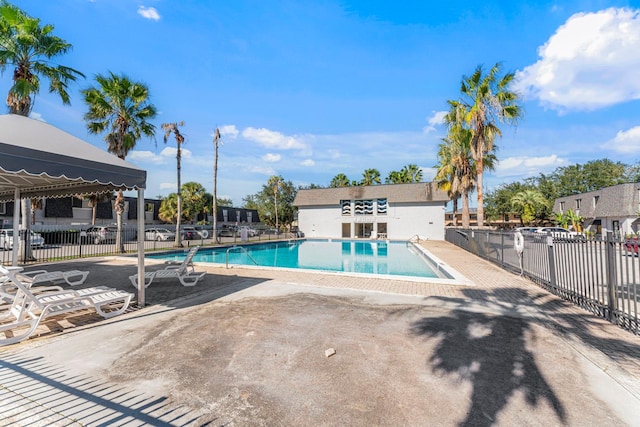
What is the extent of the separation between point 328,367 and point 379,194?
32.8 meters

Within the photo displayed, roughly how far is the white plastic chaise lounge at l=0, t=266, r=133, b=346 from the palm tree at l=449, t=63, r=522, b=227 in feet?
58.7

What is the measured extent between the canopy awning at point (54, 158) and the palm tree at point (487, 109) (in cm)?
1774

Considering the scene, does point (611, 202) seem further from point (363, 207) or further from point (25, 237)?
point (25, 237)

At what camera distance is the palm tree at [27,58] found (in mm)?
10992

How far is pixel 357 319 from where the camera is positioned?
16.8 feet

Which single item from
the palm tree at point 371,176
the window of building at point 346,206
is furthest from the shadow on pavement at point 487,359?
the palm tree at point 371,176

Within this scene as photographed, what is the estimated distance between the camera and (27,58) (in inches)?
455

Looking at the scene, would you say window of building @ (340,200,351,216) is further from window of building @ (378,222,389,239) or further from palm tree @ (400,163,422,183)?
palm tree @ (400,163,422,183)

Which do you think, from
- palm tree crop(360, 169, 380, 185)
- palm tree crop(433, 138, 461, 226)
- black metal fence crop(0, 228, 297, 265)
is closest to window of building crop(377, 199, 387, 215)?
palm tree crop(433, 138, 461, 226)

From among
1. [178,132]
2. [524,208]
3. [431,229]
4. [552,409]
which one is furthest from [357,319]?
[524,208]

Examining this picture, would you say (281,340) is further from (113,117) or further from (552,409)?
(113,117)

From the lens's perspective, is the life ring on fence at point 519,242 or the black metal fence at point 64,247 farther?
the black metal fence at point 64,247

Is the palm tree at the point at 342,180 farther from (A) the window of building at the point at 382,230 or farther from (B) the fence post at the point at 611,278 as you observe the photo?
(B) the fence post at the point at 611,278

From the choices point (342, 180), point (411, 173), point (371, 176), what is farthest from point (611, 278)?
point (342, 180)
